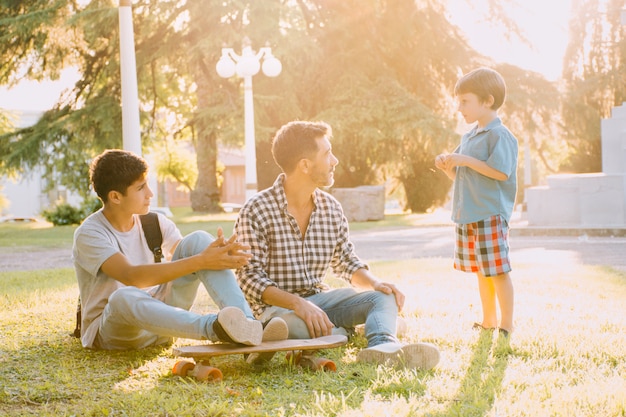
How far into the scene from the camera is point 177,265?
3.60 m


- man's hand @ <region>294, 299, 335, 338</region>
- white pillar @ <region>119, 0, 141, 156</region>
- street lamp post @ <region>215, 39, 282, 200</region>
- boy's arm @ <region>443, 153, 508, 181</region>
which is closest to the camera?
man's hand @ <region>294, 299, 335, 338</region>

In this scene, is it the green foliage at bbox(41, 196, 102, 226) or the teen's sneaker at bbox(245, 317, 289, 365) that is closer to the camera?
the teen's sneaker at bbox(245, 317, 289, 365)

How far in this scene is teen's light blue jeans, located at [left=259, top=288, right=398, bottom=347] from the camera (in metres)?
3.75

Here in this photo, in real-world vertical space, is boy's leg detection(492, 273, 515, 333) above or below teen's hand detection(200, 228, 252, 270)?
below

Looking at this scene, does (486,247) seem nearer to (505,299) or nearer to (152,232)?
(505,299)

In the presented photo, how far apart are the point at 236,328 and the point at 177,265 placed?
0.54 meters

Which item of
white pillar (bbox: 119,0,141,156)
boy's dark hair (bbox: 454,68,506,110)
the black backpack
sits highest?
white pillar (bbox: 119,0,141,156)

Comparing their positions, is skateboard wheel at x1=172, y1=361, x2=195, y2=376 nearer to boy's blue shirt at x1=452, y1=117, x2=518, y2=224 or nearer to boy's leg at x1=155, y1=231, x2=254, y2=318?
boy's leg at x1=155, y1=231, x2=254, y2=318

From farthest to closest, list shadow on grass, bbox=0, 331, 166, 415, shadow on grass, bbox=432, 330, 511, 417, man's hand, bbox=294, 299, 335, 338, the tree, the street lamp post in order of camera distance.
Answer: the tree → the street lamp post → man's hand, bbox=294, 299, 335, 338 → shadow on grass, bbox=0, 331, 166, 415 → shadow on grass, bbox=432, 330, 511, 417

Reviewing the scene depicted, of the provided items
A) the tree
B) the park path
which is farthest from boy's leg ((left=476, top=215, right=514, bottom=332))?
the tree

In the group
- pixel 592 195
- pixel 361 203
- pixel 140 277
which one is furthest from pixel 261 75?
pixel 140 277

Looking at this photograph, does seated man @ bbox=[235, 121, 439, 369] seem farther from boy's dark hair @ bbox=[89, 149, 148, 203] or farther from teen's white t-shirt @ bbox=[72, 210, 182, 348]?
boy's dark hair @ bbox=[89, 149, 148, 203]

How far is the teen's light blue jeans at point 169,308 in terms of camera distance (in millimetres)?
3400

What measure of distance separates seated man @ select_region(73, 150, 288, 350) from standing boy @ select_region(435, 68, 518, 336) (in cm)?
147
